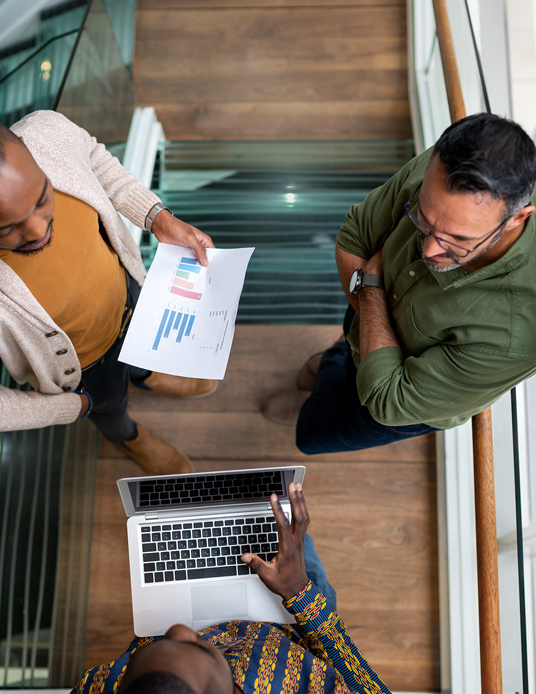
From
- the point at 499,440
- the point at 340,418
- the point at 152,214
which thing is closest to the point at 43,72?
the point at 152,214

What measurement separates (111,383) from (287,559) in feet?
2.29

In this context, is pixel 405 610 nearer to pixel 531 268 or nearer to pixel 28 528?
pixel 28 528

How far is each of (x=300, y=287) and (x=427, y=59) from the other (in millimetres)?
1265

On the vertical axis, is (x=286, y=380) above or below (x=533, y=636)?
below

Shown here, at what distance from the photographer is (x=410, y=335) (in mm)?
1109

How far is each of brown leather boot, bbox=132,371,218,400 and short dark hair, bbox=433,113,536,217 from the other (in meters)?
1.23

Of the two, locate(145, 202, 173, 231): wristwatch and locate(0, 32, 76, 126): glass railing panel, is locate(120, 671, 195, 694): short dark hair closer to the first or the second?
locate(145, 202, 173, 231): wristwatch

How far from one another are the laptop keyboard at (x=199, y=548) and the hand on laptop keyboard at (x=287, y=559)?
Answer: 0.11m

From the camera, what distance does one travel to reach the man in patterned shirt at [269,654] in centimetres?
78

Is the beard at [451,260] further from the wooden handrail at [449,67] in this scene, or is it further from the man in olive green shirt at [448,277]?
the wooden handrail at [449,67]

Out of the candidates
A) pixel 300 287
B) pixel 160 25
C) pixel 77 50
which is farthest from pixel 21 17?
pixel 300 287

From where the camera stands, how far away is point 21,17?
2.49 metres

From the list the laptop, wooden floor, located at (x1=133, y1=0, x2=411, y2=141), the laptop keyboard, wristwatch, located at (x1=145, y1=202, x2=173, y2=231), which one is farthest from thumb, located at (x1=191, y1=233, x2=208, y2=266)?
wooden floor, located at (x1=133, y1=0, x2=411, y2=141)

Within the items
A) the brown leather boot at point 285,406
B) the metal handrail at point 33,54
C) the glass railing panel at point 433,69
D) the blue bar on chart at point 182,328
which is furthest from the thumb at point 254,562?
the metal handrail at point 33,54
